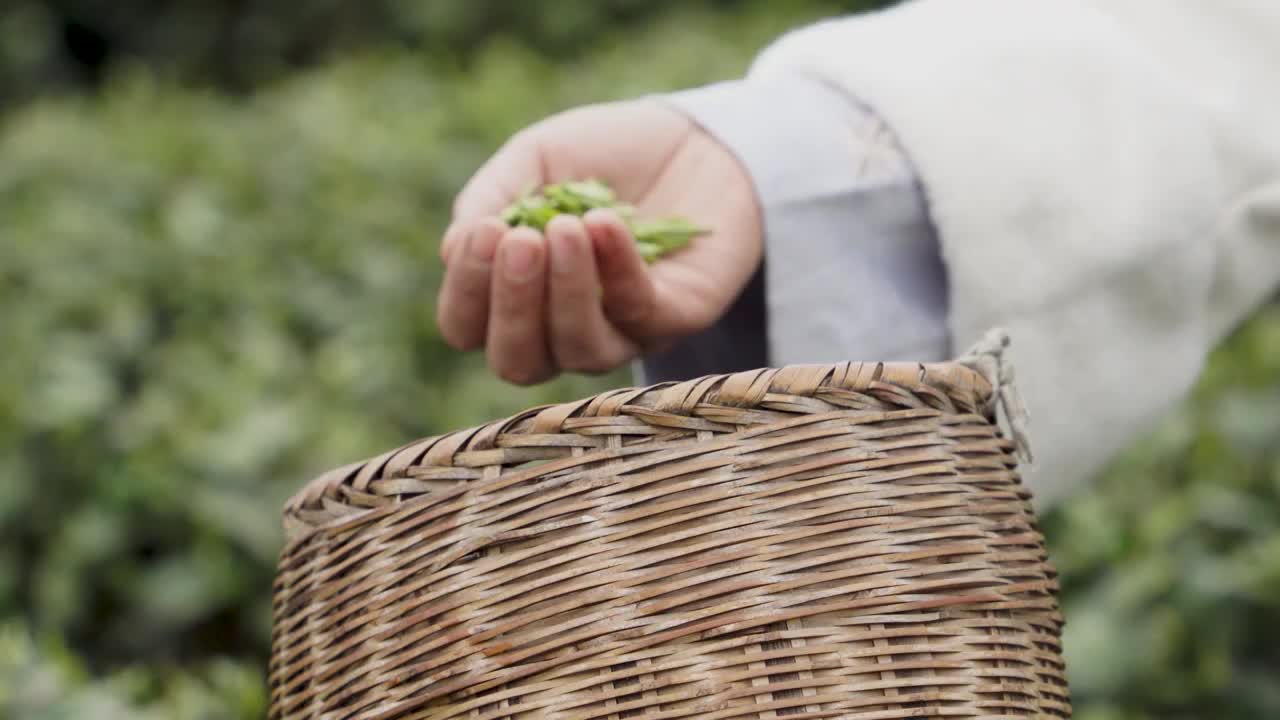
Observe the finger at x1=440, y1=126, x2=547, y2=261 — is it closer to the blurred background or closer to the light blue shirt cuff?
the light blue shirt cuff

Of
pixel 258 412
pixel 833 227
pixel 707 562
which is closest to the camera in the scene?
pixel 707 562

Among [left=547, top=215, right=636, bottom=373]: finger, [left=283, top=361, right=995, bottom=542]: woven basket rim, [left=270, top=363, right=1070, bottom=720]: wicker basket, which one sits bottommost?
[left=270, top=363, right=1070, bottom=720]: wicker basket

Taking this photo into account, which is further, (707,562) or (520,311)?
(520,311)

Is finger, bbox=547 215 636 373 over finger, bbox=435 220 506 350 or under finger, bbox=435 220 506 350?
under

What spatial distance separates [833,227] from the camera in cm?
107

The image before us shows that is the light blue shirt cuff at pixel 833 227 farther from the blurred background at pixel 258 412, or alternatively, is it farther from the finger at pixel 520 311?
the blurred background at pixel 258 412

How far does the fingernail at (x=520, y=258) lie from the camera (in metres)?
0.93

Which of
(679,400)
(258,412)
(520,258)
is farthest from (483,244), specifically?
(258,412)

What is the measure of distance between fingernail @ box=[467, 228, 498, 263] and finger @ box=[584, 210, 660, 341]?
0.22 ft

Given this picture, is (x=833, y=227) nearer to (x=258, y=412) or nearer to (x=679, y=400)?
(x=679, y=400)

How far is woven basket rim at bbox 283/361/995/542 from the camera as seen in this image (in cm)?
75

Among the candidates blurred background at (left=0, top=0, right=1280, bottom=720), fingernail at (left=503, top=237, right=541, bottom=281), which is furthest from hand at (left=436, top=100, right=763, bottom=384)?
blurred background at (left=0, top=0, right=1280, bottom=720)

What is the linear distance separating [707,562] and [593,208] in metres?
0.37

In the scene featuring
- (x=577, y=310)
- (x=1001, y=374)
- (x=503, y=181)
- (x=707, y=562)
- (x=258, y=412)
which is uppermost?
(x=258, y=412)
